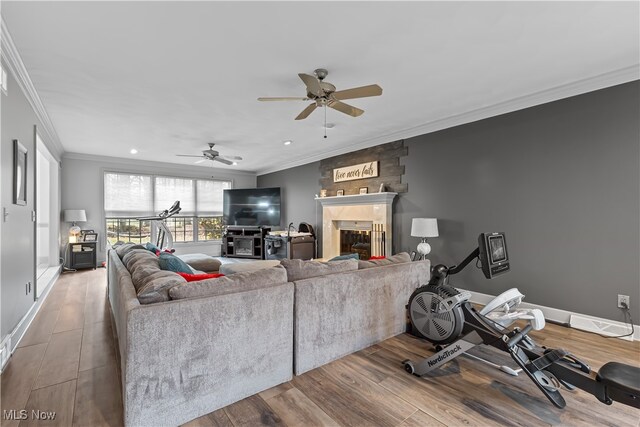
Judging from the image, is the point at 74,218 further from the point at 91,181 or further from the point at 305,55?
the point at 305,55

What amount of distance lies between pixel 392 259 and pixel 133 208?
21.3 feet

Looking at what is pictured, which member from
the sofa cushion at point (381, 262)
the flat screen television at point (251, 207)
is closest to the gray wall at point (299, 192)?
the flat screen television at point (251, 207)

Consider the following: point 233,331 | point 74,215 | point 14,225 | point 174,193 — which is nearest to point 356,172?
point 233,331

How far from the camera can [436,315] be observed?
2162mm

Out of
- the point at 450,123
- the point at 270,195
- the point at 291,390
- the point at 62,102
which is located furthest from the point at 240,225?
the point at 291,390

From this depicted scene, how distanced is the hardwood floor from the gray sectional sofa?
11cm

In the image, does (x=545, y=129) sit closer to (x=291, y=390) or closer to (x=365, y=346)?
(x=365, y=346)

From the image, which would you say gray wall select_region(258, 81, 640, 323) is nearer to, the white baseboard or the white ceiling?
the white baseboard

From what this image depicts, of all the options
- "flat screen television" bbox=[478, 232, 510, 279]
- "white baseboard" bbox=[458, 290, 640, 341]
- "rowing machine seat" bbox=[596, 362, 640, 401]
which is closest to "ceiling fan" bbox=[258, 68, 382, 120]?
"flat screen television" bbox=[478, 232, 510, 279]

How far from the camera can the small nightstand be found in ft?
18.8

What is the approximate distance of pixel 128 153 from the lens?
6.12m

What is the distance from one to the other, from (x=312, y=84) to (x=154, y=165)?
237 inches

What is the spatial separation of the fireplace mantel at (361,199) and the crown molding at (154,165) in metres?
3.28

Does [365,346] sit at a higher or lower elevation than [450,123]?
lower
